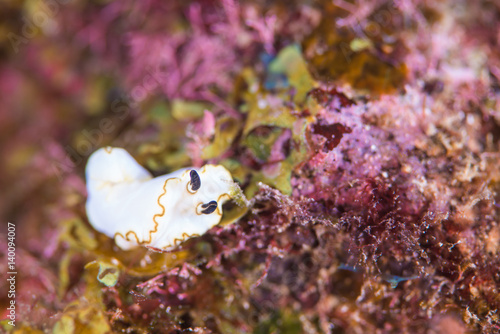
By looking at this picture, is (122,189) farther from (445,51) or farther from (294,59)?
(445,51)

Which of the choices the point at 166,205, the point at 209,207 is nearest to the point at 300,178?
the point at 209,207

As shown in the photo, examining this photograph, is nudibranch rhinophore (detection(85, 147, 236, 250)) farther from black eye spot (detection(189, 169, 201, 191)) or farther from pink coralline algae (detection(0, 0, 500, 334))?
pink coralline algae (detection(0, 0, 500, 334))

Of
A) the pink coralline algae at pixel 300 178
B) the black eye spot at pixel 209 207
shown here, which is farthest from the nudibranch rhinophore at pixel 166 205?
the pink coralline algae at pixel 300 178

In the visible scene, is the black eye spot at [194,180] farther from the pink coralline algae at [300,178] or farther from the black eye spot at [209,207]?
the pink coralline algae at [300,178]

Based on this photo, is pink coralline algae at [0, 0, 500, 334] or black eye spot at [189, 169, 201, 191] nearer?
black eye spot at [189, 169, 201, 191]

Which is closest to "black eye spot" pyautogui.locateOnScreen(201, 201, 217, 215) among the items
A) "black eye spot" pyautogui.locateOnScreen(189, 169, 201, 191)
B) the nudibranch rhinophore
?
the nudibranch rhinophore
